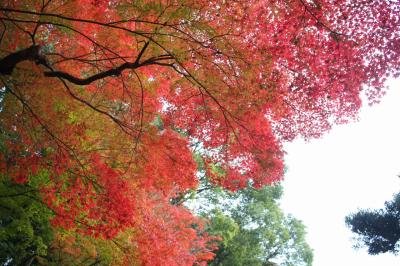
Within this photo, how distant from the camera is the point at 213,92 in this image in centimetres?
662

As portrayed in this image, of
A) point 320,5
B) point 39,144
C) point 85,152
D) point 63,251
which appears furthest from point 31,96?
point 63,251

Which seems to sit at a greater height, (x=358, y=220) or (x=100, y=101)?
(x=358, y=220)

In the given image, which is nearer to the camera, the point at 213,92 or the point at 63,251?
the point at 213,92

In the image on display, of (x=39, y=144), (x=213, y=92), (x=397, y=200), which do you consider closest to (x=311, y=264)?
(x=397, y=200)

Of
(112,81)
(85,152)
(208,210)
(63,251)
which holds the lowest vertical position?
(63,251)

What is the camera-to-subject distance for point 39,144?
5.76 metres

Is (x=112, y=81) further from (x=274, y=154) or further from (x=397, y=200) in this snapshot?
(x=397, y=200)

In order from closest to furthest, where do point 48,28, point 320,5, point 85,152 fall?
point 320,5, point 85,152, point 48,28

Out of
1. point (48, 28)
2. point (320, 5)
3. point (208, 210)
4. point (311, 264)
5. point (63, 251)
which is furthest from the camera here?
point (311, 264)

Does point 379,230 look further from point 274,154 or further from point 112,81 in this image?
point 112,81

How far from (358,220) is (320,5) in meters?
15.0

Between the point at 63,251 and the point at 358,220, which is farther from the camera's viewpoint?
the point at 358,220

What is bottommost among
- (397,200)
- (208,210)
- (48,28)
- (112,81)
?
(112,81)

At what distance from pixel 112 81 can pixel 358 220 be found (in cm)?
1500
